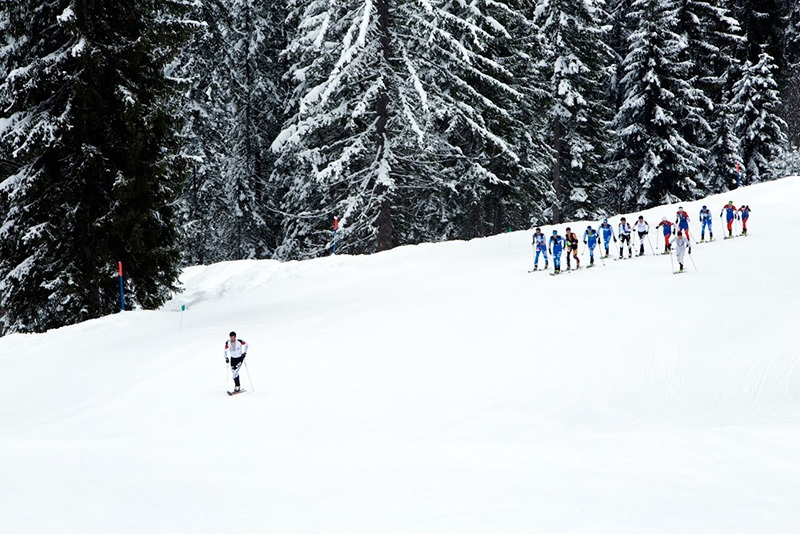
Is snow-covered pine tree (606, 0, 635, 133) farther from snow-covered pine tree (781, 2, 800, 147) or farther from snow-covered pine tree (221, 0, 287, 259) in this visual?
snow-covered pine tree (221, 0, 287, 259)

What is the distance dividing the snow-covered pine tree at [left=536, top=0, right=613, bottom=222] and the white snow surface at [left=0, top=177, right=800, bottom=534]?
16470mm

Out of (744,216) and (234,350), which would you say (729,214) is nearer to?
(744,216)

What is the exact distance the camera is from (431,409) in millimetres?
11258

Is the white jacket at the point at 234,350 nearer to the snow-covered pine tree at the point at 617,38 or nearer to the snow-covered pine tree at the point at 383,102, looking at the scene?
the snow-covered pine tree at the point at 383,102

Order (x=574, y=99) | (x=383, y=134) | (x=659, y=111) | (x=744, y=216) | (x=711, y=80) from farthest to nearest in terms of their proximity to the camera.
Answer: (x=711, y=80)
(x=659, y=111)
(x=574, y=99)
(x=744, y=216)
(x=383, y=134)

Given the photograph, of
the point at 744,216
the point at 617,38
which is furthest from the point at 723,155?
the point at 744,216

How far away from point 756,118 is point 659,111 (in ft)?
28.2

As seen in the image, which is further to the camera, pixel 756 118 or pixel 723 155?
pixel 723 155

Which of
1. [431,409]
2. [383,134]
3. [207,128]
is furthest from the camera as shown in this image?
[207,128]

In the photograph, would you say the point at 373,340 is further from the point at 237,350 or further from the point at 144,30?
the point at 144,30

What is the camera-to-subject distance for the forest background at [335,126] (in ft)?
56.6

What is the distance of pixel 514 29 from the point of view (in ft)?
111

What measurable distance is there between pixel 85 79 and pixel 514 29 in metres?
23.0

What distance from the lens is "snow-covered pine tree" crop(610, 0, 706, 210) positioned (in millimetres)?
36344
